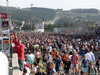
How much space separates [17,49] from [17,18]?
185 meters

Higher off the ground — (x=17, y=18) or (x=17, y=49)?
(x=17, y=49)

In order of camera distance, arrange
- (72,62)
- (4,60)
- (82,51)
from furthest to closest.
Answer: (82,51)
(72,62)
(4,60)

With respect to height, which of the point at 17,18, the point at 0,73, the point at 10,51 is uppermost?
the point at 0,73

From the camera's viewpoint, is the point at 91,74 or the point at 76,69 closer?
the point at 91,74

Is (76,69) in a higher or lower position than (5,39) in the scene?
lower

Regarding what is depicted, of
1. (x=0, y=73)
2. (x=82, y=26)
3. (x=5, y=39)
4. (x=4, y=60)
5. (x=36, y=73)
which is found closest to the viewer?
(x=0, y=73)

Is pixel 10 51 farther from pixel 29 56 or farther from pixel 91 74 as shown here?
pixel 91 74

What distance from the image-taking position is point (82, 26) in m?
96.1

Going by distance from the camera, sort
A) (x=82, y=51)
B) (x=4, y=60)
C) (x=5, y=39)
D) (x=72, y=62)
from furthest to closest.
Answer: (x=82, y=51)
(x=72, y=62)
(x=5, y=39)
(x=4, y=60)

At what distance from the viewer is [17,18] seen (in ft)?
632

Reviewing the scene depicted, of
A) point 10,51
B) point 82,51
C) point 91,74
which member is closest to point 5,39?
point 10,51

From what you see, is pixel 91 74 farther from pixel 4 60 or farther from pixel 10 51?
pixel 4 60

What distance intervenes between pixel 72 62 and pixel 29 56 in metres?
2.13

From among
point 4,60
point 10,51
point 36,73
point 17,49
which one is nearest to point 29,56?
point 10,51
